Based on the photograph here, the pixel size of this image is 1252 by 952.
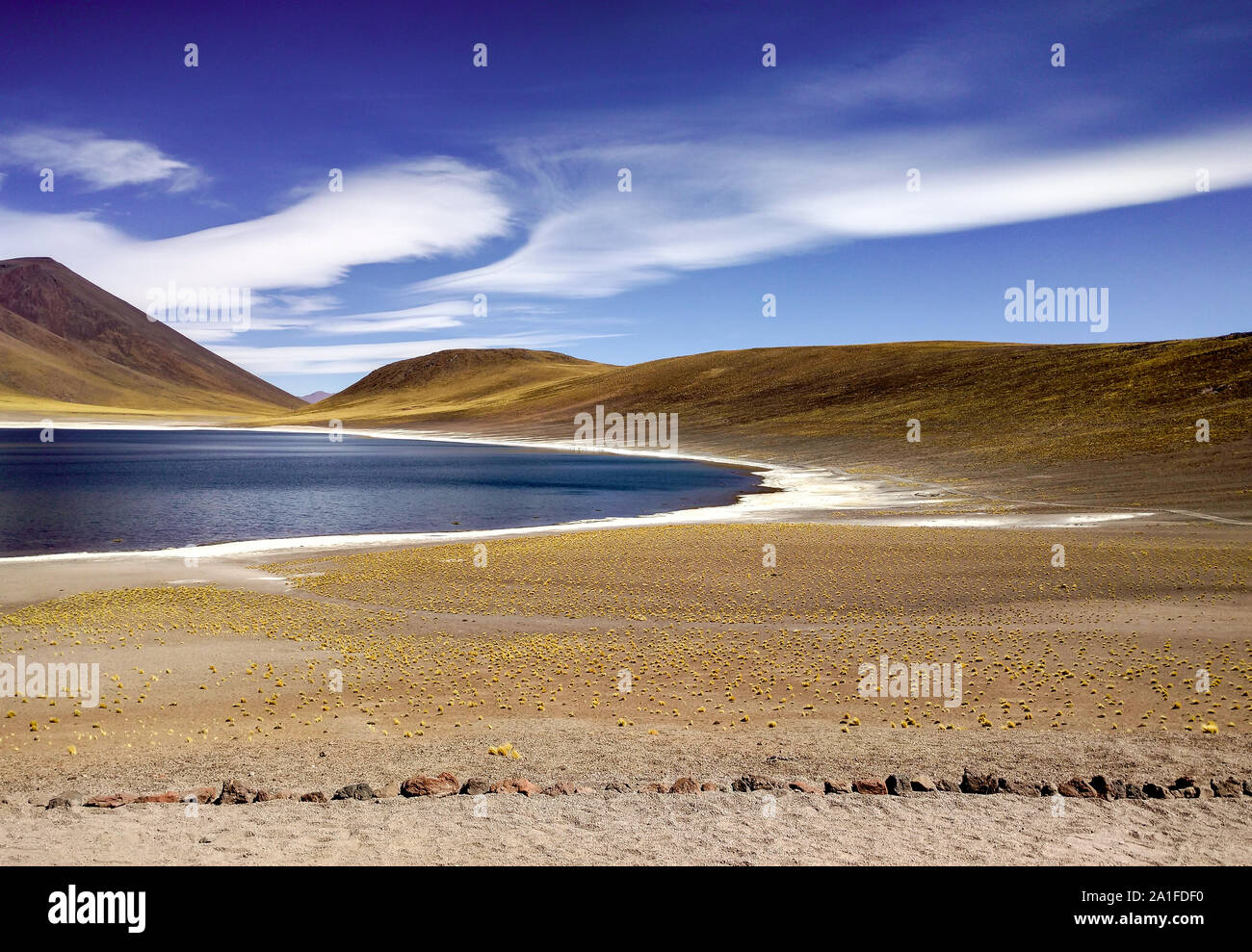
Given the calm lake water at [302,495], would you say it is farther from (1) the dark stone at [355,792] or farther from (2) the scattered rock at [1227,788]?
(2) the scattered rock at [1227,788]

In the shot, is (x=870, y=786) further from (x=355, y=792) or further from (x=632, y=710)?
(x=355, y=792)

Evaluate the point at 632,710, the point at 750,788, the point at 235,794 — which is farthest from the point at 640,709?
the point at 235,794

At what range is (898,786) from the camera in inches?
418

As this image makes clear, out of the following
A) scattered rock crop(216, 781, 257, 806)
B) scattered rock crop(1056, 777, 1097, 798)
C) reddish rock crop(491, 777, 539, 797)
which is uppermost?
scattered rock crop(216, 781, 257, 806)

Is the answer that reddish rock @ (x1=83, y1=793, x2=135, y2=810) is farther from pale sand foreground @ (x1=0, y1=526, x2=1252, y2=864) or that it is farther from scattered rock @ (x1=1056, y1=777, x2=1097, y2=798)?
scattered rock @ (x1=1056, y1=777, x2=1097, y2=798)

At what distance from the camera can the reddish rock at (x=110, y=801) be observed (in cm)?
1005

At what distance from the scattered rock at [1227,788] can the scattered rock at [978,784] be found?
253cm

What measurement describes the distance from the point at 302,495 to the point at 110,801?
172 ft

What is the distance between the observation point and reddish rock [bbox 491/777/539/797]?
10.6 meters

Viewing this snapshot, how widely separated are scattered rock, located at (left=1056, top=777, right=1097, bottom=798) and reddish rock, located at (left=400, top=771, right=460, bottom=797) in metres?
7.54

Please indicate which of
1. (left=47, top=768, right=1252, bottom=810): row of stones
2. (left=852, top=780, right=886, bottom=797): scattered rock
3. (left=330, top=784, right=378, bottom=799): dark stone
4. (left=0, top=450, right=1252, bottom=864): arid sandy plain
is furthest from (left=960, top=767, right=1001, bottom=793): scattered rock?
(left=330, top=784, right=378, bottom=799): dark stone

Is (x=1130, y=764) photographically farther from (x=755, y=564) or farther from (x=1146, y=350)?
(x=1146, y=350)

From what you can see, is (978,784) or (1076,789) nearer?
(1076,789)

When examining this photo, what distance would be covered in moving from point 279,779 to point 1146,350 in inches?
4434
